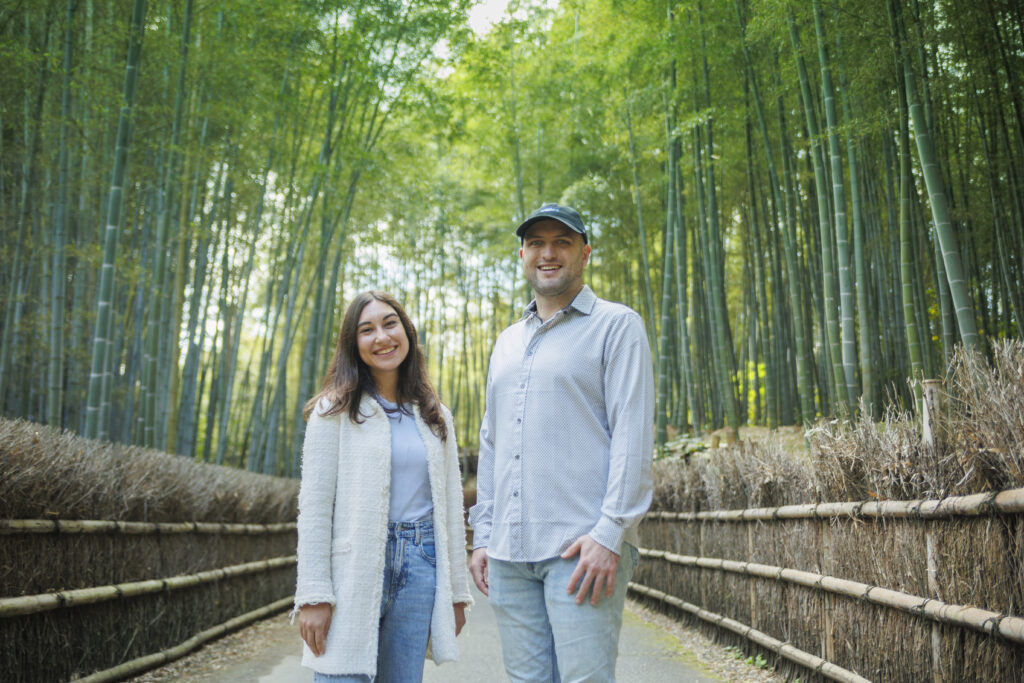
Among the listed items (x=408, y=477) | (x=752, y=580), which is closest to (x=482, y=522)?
(x=408, y=477)

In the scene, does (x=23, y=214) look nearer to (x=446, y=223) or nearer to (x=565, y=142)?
(x=565, y=142)

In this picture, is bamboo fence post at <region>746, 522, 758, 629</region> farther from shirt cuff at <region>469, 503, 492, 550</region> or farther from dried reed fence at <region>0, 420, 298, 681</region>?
dried reed fence at <region>0, 420, 298, 681</region>

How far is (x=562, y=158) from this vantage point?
1016 cm

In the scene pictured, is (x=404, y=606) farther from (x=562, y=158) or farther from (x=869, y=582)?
(x=562, y=158)

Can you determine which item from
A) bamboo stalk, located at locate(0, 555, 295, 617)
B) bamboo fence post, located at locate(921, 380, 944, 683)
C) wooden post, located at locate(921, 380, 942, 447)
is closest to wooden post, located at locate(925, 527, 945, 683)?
bamboo fence post, located at locate(921, 380, 944, 683)

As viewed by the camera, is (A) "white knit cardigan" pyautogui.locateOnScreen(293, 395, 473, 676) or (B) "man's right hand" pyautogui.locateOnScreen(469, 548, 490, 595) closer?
(A) "white knit cardigan" pyautogui.locateOnScreen(293, 395, 473, 676)

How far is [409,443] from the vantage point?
5.65 feet

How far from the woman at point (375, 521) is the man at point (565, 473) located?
11cm

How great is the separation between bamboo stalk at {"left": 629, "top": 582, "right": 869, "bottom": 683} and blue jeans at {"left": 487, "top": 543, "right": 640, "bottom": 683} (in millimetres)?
1685

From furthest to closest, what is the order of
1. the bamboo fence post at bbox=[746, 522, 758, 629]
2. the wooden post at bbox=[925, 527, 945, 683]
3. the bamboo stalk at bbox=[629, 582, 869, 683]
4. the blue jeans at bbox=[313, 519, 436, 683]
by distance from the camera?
the bamboo fence post at bbox=[746, 522, 758, 629] → the bamboo stalk at bbox=[629, 582, 869, 683] → the wooden post at bbox=[925, 527, 945, 683] → the blue jeans at bbox=[313, 519, 436, 683]

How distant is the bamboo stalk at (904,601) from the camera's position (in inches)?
78.4

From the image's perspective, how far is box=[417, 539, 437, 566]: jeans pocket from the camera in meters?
1.65

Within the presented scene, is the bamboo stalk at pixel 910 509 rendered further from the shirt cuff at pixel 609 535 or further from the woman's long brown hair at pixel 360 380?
the woman's long brown hair at pixel 360 380

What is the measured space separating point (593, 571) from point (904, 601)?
1519mm
